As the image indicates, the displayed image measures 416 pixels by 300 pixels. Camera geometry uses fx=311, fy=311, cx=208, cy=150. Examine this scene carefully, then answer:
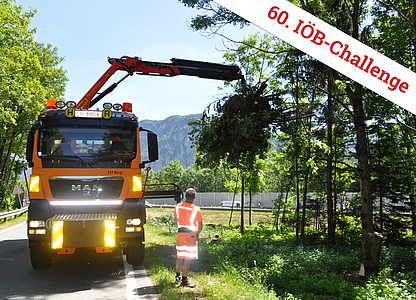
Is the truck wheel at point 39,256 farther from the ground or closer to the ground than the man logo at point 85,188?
closer to the ground

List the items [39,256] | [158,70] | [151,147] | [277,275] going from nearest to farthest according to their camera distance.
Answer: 1. [39,256]
2. [151,147]
3. [277,275]
4. [158,70]

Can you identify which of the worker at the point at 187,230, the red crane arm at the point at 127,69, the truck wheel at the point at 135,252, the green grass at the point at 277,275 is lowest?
the green grass at the point at 277,275

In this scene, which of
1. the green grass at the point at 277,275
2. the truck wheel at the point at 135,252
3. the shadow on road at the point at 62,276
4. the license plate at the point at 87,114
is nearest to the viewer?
the shadow on road at the point at 62,276

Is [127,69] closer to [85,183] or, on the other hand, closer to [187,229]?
[85,183]

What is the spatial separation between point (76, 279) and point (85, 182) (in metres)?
1.98

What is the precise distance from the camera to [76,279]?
6.36m

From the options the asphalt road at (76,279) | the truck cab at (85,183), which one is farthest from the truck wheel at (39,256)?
the asphalt road at (76,279)

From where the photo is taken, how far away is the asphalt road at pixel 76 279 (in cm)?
543

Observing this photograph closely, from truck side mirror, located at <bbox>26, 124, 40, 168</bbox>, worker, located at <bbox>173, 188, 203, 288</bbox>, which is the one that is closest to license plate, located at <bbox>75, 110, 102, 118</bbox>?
truck side mirror, located at <bbox>26, 124, 40, 168</bbox>

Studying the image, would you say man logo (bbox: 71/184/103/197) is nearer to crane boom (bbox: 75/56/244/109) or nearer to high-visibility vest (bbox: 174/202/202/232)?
high-visibility vest (bbox: 174/202/202/232)

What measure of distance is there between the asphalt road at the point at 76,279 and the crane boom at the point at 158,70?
489cm

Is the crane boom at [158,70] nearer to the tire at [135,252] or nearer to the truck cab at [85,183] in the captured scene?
the truck cab at [85,183]

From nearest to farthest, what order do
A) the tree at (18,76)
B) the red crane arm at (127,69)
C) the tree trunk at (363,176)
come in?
the tree trunk at (363,176), the red crane arm at (127,69), the tree at (18,76)

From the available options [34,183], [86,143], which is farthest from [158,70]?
[34,183]
